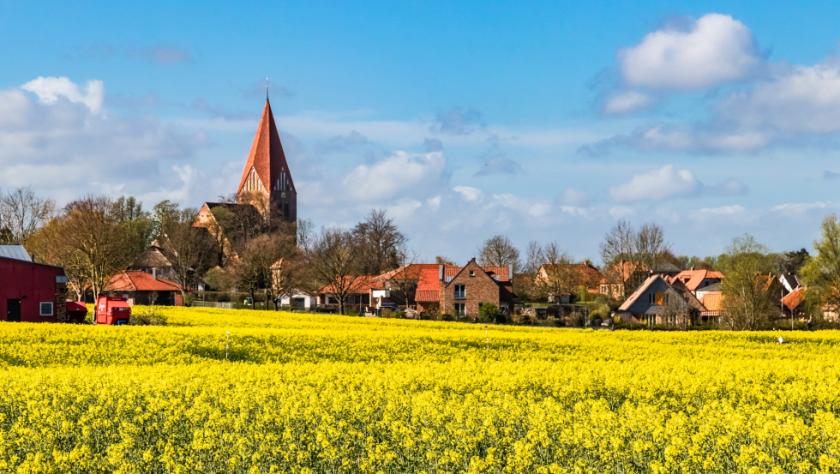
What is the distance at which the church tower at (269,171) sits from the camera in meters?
177

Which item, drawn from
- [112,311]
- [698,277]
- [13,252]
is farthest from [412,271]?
[112,311]

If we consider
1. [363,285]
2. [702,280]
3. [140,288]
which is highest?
[702,280]

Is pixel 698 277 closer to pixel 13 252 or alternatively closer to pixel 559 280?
pixel 559 280

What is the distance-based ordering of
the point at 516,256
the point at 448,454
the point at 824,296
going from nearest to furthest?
the point at 448,454, the point at 824,296, the point at 516,256

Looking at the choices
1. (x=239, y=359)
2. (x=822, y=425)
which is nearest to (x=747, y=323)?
(x=239, y=359)

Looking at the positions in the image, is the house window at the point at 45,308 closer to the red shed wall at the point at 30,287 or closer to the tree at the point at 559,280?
the red shed wall at the point at 30,287

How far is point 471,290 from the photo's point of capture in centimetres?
9381

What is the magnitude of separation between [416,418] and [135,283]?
279 ft

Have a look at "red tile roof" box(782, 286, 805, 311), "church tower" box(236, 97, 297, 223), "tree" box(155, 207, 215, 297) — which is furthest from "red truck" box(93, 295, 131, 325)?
"church tower" box(236, 97, 297, 223)

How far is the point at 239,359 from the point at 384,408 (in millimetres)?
19792

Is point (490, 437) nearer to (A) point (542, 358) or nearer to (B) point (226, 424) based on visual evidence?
(B) point (226, 424)

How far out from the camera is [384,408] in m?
16.4

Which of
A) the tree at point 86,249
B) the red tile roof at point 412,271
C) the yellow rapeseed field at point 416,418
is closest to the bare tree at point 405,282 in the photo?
the red tile roof at point 412,271

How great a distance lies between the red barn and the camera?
52.8 meters
